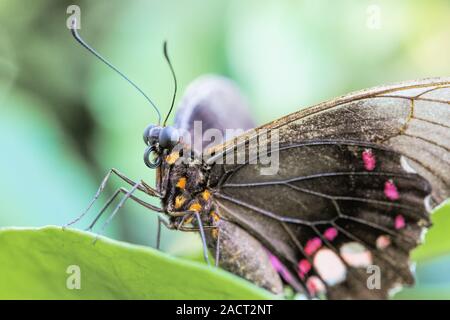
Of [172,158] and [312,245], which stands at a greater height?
[172,158]

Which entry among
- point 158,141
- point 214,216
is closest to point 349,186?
point 214,216

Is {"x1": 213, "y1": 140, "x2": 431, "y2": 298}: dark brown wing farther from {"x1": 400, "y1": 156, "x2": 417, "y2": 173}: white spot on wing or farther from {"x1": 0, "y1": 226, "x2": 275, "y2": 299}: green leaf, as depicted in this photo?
{"x1": 0, "y1": 226, "x2": 275, "y2": 299}: green leaf

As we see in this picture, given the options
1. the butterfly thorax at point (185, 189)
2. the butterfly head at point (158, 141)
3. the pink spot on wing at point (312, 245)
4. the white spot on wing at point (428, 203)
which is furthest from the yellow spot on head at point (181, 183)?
the white spot on wing at point (428, 203)

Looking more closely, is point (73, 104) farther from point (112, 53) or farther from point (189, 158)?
point (189, 158)

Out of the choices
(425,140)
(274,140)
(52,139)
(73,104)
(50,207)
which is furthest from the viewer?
(73,104)

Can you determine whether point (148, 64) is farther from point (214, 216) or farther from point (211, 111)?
point (214, 216)
